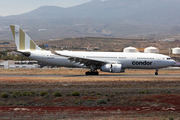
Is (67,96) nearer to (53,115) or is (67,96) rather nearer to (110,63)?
(53,115)

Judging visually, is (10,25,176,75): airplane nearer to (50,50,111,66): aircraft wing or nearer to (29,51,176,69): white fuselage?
(29,51,176,69): white fuselage

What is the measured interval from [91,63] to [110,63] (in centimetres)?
371

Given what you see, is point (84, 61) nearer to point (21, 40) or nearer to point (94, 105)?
point (21, 40)

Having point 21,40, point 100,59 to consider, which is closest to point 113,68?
point 100,59

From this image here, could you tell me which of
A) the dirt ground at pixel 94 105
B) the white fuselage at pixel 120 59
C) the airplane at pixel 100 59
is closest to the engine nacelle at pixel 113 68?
the airplane at pixel 100 59

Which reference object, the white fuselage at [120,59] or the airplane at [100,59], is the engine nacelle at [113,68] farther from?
the white fuselage at [120,59]

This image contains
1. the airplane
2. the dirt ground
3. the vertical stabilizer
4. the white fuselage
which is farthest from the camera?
the vertical stabilizer

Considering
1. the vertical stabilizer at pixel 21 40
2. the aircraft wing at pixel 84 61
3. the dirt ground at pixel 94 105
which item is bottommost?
the dirt ground at pixel 94 105

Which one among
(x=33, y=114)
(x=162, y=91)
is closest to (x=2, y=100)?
(x=33, y=114)

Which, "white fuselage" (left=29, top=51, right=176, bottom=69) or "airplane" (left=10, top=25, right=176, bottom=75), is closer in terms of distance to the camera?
"airplane" (left=10, top=25, right=176, bottom=75)

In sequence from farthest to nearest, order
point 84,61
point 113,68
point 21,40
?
point 21,40 < point 84,61 < point 113,68

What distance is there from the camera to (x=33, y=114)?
762 inches

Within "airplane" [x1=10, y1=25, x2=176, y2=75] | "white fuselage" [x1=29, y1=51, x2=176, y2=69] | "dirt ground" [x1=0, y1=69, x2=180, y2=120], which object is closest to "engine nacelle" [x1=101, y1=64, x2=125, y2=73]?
"airplane" [x1=10, y1=25, x2=176, y2=75]

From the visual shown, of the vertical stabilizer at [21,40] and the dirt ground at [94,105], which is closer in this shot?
the dirt ground at [94,105]
